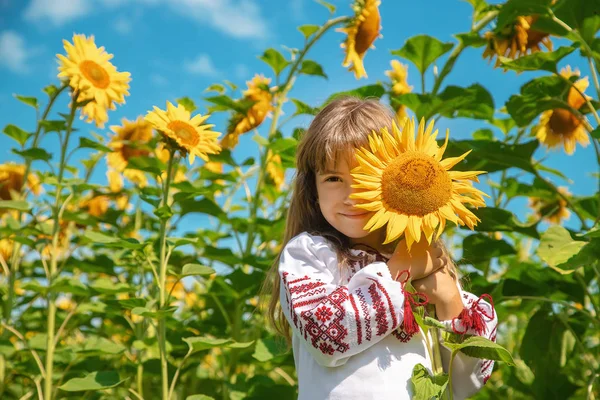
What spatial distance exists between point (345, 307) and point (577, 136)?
1.74 metres

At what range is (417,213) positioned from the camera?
1076 millimetres

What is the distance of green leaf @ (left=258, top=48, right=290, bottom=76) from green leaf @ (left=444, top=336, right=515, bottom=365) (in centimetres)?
160

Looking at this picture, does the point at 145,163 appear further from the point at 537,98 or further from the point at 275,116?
the point at 537,98

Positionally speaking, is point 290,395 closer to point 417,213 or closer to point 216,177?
point 216,177

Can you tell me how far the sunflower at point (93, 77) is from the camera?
215 cm

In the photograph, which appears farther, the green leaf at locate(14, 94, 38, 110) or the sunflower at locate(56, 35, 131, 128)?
the green leaf at locate(14, 94, 38, 110)

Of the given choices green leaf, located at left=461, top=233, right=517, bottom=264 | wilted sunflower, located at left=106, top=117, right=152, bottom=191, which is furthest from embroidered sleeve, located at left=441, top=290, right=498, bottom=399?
wilted sunflower, located at left=106, top=117, right=152, bottom=191

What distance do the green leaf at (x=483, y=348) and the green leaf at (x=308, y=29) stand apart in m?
1.59

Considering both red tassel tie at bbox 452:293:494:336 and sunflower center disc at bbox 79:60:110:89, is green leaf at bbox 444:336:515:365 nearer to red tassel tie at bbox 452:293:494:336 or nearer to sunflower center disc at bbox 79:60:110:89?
red tassel tie at bbox 452:293:494:336

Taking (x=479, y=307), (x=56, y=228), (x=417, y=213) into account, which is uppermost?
(x=56, y=228)

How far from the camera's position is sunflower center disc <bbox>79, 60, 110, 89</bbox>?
218cm

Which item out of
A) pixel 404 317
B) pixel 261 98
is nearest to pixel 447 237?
pixel 261 98

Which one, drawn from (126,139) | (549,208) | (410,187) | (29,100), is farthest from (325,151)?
(549,208)

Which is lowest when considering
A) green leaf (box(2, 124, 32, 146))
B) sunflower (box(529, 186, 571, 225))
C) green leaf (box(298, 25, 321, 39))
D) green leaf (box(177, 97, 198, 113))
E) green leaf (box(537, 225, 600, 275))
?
green leaf (box(537, 225, 600, 275))
